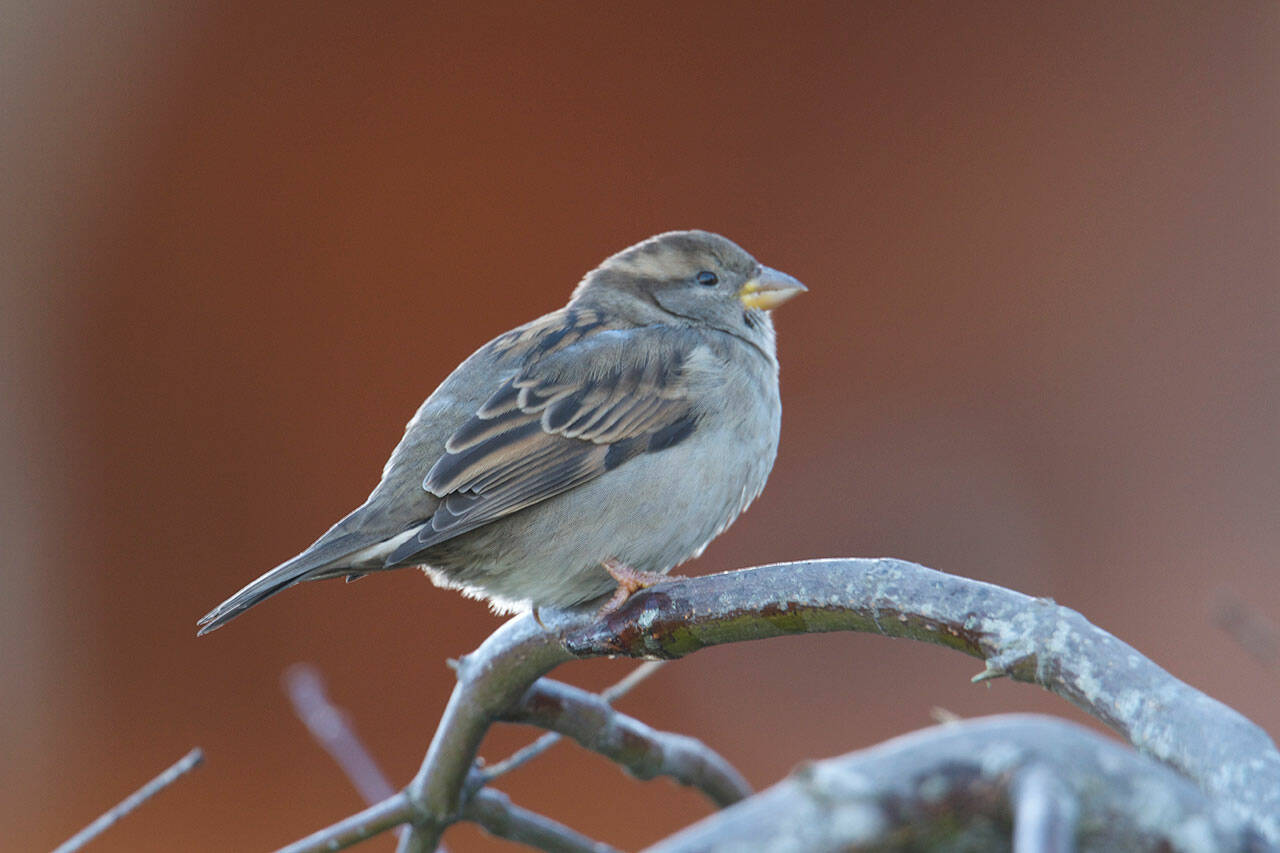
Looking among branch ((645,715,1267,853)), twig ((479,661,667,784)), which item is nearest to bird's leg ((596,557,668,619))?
twig ((479,661,667,784))

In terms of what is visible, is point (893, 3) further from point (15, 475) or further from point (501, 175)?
point (15, 475)

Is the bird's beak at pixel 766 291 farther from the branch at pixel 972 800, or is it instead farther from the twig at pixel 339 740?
the branch at pixel 972 800

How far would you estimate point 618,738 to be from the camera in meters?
1.82

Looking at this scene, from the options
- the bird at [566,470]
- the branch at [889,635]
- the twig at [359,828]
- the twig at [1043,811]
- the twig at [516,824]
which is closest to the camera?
the twig at [1043,811]

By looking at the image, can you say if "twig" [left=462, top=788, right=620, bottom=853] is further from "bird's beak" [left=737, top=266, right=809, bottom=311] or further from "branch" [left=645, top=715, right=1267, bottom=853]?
"bird's beak" [left=737, top=266, right=809, bottom=311]

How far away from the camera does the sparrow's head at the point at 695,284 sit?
2756 mm

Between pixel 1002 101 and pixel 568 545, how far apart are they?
127 inches

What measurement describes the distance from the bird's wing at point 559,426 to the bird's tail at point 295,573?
8 cm

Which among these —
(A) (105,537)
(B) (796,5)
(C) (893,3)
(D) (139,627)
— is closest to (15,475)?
(A) (105,537)

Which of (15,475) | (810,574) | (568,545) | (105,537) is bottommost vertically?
(810,574)

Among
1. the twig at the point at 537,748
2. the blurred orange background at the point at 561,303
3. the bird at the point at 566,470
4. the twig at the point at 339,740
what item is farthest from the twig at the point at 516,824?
the blurred orange background at the point at 561,303

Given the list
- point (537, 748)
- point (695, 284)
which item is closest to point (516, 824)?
point (537, 748)

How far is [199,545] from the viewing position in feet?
15.2

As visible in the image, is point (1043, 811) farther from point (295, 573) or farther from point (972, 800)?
point (295, 573)
